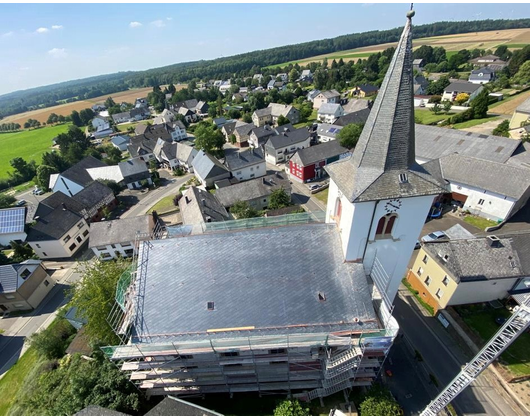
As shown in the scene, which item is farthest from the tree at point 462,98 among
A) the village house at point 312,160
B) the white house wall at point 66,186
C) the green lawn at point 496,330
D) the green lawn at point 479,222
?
the white house wall at point 66,186

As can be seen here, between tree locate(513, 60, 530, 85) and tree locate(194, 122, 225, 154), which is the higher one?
tree locate(194, 122, 225, 154)

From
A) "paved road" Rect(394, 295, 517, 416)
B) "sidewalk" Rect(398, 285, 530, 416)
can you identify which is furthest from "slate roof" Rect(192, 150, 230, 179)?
"paved road" Rect(394, 295, 517, 416)

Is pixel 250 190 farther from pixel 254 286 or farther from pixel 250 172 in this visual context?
pixel 254 286

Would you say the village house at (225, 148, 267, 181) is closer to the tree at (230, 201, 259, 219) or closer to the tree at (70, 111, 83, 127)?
the tree at (230, 201, 259, 219)

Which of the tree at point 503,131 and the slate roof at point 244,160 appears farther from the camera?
the slate roof at point 244,160

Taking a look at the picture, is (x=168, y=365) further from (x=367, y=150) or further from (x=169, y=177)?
(x=169, y=177)

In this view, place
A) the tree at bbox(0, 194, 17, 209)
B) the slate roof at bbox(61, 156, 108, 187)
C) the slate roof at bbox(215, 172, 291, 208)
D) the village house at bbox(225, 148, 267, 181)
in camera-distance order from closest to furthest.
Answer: the slate roof at bbox(215, 172, 291, 208) → the tree at bbox(0, 194, 17, 209) → the village house at bbox(225, 148, 267, 181) → the slate roof at bbox(61, 156, 108, 187)

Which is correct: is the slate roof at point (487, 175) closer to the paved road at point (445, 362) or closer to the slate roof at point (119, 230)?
the paved road at point (445, 362)

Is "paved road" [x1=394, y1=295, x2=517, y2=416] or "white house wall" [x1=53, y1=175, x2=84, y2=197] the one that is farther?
"white house wall" [x1=53, y1=175, x2=84, y2=197]
